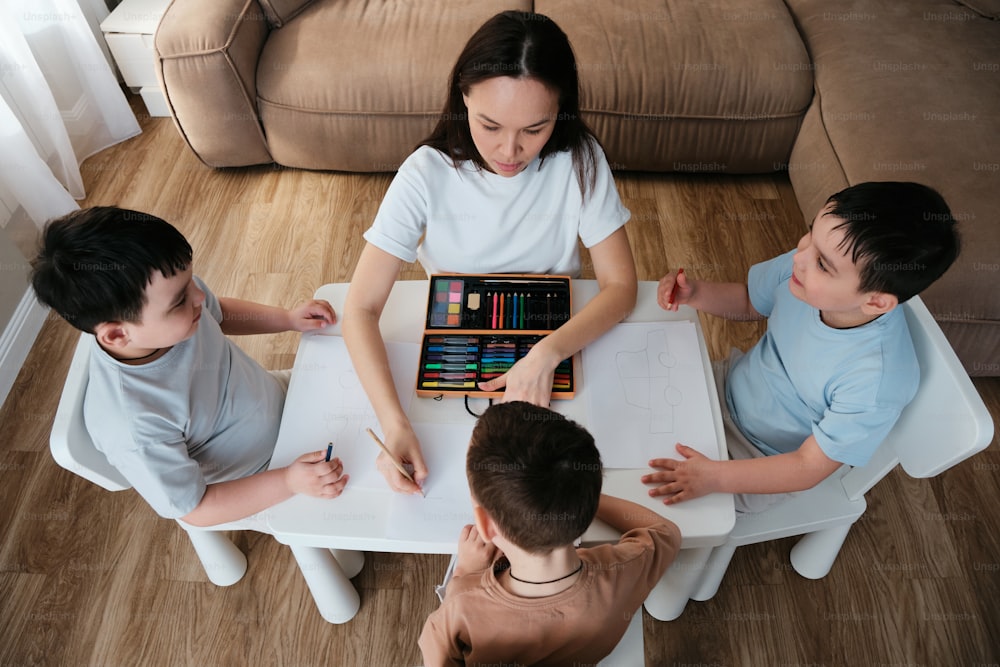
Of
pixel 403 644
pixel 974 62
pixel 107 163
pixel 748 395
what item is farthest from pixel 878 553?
pixel 107 163

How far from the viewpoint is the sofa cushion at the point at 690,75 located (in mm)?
2121

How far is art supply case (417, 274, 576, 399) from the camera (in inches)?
42.3

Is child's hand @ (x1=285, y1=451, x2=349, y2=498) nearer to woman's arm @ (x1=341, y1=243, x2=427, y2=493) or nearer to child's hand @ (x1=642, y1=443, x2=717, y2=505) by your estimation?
woman's arm @ (x1=341, y1=243, x2=427, y2=493)

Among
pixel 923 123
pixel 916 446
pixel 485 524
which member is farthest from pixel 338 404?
pixel 923 123

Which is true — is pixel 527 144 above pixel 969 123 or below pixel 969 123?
above

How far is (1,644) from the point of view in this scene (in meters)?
1.46

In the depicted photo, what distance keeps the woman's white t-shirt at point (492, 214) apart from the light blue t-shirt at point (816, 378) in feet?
1.08

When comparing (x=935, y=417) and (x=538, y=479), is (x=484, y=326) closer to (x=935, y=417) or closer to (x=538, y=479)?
(x=538, y=479)

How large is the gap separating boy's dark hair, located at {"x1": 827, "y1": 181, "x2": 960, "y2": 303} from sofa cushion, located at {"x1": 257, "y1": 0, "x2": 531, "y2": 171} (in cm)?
143

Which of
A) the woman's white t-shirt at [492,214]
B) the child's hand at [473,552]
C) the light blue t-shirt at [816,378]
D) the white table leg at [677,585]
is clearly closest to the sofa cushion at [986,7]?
the light blue t-shirt at [816,378]

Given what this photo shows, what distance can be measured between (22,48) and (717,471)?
2305mm

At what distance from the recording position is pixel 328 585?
52.9 inches

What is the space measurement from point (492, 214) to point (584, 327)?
291 millimetres

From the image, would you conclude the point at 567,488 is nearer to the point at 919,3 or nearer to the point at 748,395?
the point at 748,395
